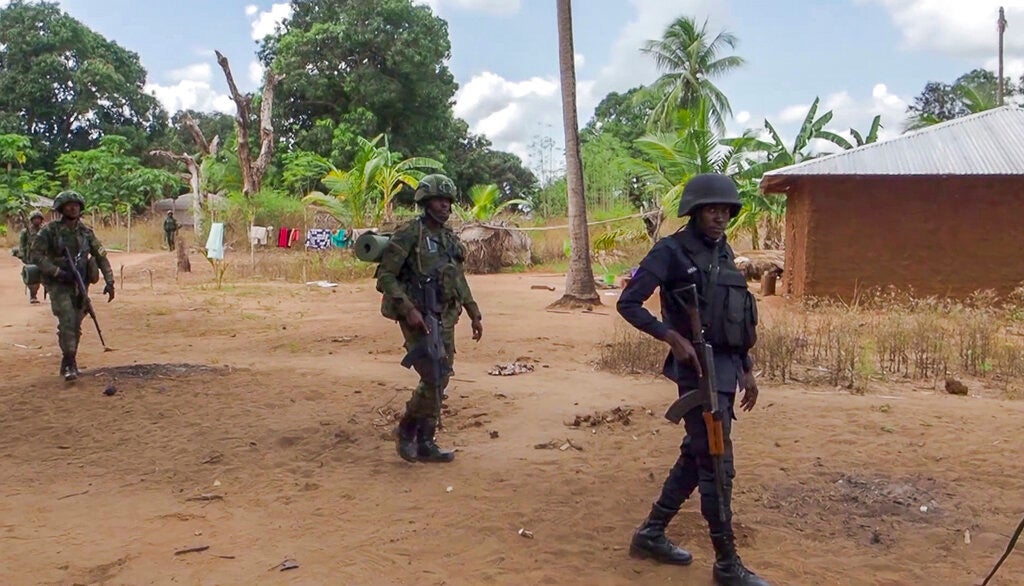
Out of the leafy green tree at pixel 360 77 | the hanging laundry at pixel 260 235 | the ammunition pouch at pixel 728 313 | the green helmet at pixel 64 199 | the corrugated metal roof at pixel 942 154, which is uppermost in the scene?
the leafy green tree at pixel 360 77

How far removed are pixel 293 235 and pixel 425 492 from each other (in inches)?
842

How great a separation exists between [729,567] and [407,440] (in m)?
2.35

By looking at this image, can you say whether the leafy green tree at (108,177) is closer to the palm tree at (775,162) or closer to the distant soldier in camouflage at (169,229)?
the distant soldier in camouflage at (169,229)

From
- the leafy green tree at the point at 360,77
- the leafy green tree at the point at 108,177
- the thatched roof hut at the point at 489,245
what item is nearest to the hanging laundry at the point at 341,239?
the thatched roof hut at the point at 489,245

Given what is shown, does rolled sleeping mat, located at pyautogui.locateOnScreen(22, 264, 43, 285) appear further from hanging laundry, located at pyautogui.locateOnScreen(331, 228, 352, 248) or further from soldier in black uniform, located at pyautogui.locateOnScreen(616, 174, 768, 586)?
hanging laundry, located at pyautogui.locateOnScreen(331, 228, 352, 248)

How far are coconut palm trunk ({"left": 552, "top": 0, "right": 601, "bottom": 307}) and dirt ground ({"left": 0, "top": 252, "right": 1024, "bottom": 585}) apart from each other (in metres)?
5.03

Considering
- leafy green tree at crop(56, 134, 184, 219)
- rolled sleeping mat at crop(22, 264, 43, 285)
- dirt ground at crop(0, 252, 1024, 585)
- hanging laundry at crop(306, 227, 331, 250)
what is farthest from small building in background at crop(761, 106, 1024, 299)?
leafy green tree at crop(56, 134, 184, 219)

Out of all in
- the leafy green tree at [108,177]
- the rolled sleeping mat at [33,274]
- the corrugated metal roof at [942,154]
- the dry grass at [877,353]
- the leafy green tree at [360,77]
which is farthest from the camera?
the leafy green tree at [360,77]

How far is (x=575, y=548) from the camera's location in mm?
3699

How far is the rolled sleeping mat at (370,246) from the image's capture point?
15.5 feet

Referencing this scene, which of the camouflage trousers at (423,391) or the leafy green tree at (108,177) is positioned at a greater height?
the leafy green tree at (108,177)

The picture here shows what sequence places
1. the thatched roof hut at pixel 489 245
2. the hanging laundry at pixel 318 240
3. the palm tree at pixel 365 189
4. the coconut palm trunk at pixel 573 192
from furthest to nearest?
the hanging laundry at pixel 318 240
the thatched roof hut at pixel 489 245
the palm tree at pixel 365 189
the coconut palm trunk at pixel 573 192

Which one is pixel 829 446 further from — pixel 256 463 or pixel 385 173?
pixel 385 173

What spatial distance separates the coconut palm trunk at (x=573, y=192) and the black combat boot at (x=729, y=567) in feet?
33.0
